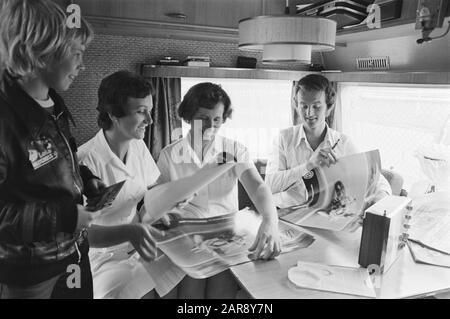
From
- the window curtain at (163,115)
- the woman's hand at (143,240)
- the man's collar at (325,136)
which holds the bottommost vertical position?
the woman's hand at (143,240)

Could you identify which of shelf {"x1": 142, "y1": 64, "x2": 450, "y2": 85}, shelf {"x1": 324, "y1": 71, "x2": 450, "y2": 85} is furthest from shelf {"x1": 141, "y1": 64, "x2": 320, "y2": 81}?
shelf {"x1": 324, "y1": 71, "x2": 450, "y2": 85}

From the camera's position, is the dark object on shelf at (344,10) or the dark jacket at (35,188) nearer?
the dark jacket at (35,188)

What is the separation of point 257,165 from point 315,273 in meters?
0.45

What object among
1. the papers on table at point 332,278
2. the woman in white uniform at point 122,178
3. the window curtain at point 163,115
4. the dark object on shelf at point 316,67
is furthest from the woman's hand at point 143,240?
the dark object on shelf at point 316,67

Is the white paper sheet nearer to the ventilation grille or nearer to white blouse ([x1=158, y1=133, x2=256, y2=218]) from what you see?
white blouse ([x1=158, y1=133, x2=256, y2=218])

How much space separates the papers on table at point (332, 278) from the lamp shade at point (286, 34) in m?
0.72

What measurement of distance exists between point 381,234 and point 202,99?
785 mm

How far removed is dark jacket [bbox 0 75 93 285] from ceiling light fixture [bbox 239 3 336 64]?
606mm

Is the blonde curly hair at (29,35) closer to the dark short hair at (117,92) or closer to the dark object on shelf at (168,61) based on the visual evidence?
the dark short hair at (117,92)

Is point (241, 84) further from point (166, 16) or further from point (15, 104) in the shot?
point (15, 104)

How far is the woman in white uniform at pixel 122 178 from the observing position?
124 centimetres

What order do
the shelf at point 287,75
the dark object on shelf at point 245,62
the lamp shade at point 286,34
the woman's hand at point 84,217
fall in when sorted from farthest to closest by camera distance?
the dark object on shelf at point 245,62, the shelf at point 287,75, the woman's hand at point 84,217, the lamp shade at point 286,34

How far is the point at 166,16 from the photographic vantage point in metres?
1.33
